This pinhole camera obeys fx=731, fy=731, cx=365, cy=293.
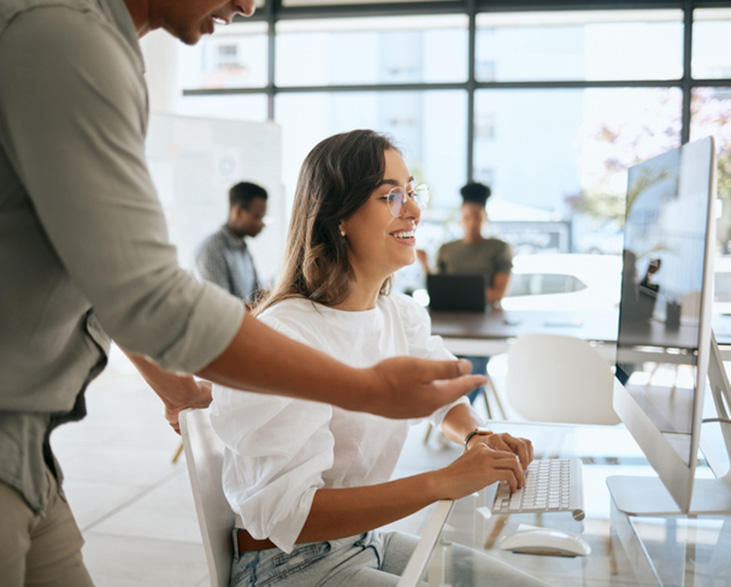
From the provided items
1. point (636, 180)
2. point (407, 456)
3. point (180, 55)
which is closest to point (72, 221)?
point (636, 180)

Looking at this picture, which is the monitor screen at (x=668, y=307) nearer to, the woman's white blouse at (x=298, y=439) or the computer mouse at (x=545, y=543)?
the computer mouse at (x=545, y=543)

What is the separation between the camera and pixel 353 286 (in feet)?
5.09

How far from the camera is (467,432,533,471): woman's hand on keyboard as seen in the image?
4.81 ft

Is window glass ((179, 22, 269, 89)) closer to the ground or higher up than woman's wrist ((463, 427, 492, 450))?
higher up

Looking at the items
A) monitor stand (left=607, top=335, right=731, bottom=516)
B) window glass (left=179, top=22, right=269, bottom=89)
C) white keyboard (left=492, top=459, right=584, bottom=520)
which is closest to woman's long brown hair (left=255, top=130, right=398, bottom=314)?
white keyboard (left=492, top=459, right=584, bottom=520)

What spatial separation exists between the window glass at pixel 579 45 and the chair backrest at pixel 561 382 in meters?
4.24

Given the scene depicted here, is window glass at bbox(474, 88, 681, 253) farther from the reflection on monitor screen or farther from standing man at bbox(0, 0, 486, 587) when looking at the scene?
standing man at bbox(0, 0, 486, 587)

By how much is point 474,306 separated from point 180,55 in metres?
4.27

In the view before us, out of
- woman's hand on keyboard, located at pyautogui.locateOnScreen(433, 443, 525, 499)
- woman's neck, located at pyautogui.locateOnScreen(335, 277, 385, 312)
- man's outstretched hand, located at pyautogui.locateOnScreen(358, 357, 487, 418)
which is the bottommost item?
woman's hand on keyboard, located at pyautogui.locateOnScreen(433, 443, 525, 499)

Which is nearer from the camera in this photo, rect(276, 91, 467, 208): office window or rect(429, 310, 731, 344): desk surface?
rect(429, 310, 731, 344): desk surface

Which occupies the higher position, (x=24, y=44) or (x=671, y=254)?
(x=24, y=44)

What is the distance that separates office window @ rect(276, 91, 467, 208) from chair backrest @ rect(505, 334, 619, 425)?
3.93m

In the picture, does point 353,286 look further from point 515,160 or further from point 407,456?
point 515,160

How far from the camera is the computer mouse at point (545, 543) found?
3.90 ft
